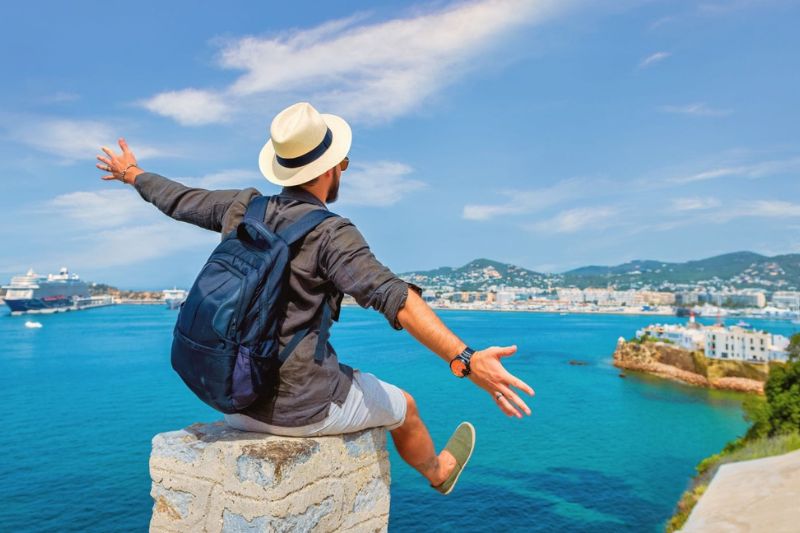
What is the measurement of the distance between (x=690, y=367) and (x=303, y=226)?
145 feet

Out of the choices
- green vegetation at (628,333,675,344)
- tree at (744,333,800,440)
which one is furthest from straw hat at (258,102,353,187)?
green vegetation at (628,333,675,344)

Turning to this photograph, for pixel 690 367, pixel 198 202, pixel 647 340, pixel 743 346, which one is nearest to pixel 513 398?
pixel 198 202

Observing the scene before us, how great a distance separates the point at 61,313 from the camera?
9244 cm

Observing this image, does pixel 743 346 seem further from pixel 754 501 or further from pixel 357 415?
pixel 357 415

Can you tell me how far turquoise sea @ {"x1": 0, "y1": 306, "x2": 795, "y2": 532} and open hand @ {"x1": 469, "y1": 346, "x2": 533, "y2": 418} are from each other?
13.3 metres

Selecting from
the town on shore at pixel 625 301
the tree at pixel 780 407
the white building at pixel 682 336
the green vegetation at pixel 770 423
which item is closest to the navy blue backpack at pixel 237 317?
the green vegetation at pixel 770 423

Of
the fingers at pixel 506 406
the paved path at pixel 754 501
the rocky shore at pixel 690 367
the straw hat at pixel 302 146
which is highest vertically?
the straw hat at pixel 302 146

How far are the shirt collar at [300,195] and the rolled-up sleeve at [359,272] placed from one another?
0.76 ft

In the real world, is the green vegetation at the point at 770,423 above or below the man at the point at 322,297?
below

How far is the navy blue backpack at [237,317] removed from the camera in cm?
159

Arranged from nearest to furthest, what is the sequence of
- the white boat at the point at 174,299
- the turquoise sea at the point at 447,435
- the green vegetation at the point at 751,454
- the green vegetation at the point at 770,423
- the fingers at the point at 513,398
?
the fingers at the point at 513,398, the green vegetation at the point at 751,454, the green vegetation at the point at 770,423, the turquoise sea at the point at 447,435, the white boat at the point at 174,299

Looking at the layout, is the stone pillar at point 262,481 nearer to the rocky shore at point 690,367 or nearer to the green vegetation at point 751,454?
the green vegetation at point 751,454

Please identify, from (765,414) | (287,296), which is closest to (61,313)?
(765,414)

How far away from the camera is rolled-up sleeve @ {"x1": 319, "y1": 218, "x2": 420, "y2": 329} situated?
1573 mm
